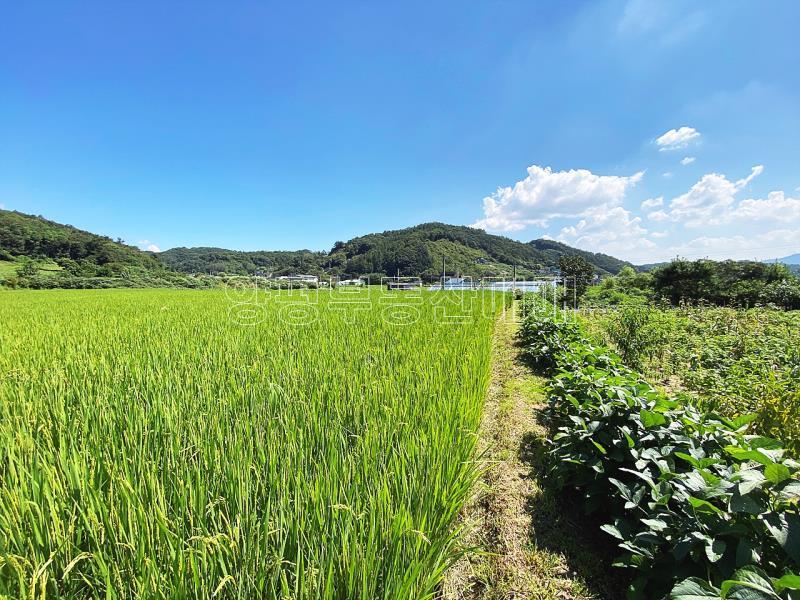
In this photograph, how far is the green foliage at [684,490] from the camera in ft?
3.84

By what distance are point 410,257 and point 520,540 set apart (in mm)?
47181

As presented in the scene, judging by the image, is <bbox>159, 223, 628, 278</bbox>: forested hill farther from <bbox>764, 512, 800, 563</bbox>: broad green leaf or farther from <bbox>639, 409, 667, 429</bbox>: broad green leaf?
<bbox>764, 512, 800, 563</bbox>: broad green leaf

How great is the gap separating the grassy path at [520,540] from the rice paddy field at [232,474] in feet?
0.76

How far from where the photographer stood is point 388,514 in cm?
142

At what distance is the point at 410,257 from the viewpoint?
48.5m


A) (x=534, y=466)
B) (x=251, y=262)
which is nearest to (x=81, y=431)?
(x=534, y=466)

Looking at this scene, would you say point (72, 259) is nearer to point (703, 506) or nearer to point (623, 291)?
point (703, 506)

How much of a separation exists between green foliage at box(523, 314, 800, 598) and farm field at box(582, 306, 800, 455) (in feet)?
1.99

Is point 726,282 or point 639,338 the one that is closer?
point 639,338

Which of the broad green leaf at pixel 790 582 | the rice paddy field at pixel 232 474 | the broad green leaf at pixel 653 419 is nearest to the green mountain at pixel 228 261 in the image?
the rice paddy field at pixel 232 474

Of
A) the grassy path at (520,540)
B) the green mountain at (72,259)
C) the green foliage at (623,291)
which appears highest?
the green mountain at (72,259)

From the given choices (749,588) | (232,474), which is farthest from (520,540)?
Result: (232,474)

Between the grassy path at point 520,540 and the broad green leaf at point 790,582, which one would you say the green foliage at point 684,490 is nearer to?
the broad green leaf at point 790,582

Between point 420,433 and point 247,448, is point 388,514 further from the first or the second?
point 247,448
